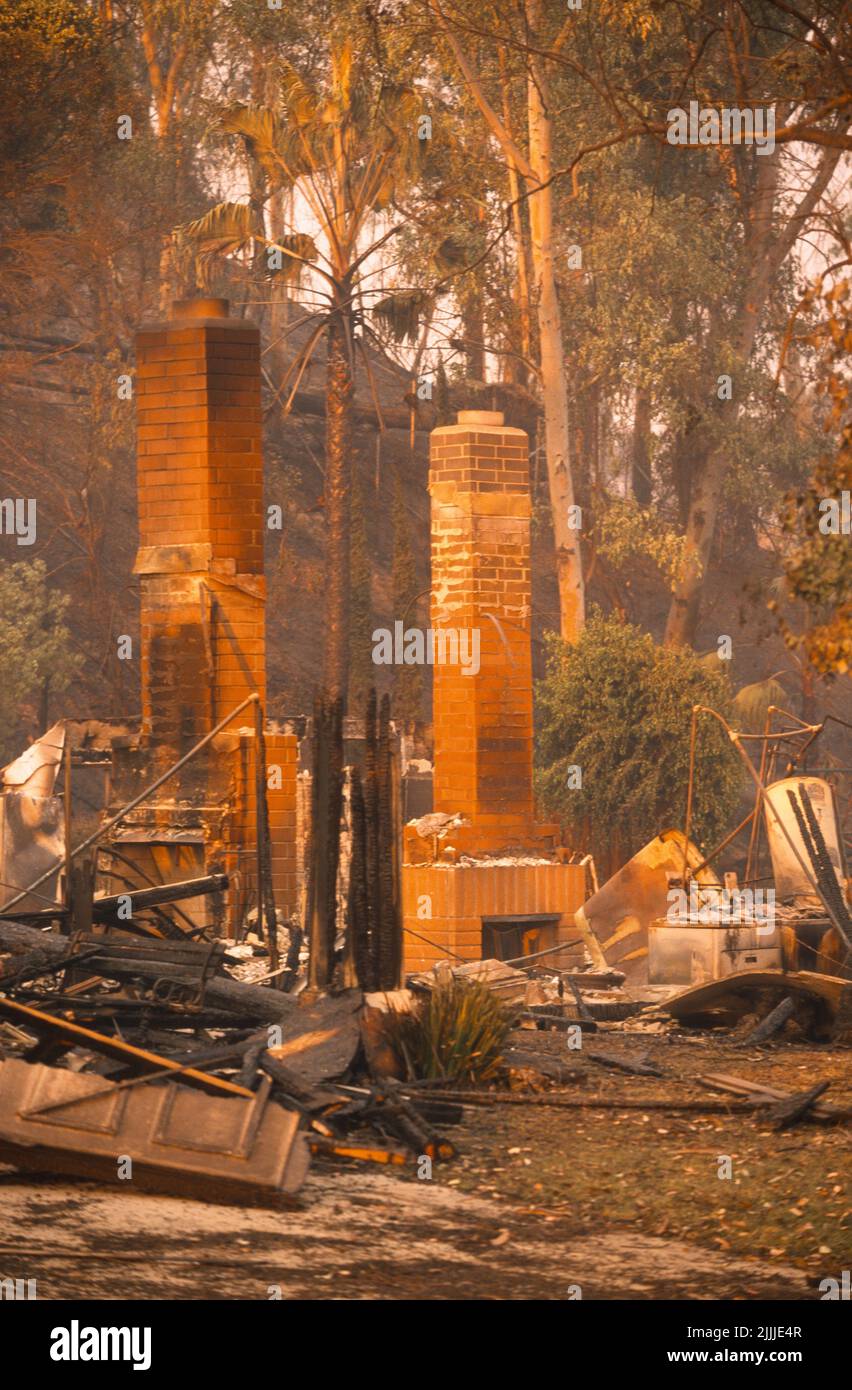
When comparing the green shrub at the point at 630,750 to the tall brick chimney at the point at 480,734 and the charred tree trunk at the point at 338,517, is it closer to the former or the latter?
the charred tree trunk at the point at 338,517

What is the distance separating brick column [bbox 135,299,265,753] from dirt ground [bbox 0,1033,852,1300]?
5.78 metres

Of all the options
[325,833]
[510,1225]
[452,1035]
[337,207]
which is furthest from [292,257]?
[510,1225]

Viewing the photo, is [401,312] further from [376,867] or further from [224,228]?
[376,867]

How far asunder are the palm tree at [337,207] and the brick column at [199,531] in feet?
40.6

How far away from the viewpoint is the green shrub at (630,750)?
2358cm

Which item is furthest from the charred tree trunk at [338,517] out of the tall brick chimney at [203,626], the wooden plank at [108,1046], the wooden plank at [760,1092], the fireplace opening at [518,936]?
the wooden plank at [108,1046]

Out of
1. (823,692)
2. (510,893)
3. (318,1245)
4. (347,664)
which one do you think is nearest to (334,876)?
(318,1245)

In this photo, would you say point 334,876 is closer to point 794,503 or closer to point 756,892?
A: point 794,503

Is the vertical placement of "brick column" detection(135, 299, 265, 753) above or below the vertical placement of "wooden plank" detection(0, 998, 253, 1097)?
above

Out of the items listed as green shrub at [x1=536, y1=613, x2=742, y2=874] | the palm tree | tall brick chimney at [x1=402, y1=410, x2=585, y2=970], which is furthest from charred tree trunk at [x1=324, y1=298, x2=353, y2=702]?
tall brick chimney at [x1=402, y1=410, x2=585, y2=970]

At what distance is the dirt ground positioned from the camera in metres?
6.60

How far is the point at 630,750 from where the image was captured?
78.1 feet

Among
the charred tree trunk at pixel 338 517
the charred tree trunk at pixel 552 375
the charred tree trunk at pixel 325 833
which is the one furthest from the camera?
the charred tree trunk at pixel 338 517

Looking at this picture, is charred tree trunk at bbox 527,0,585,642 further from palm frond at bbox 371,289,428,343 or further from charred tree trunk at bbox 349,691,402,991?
charred tree trunk at bbox 349,691,402,991
